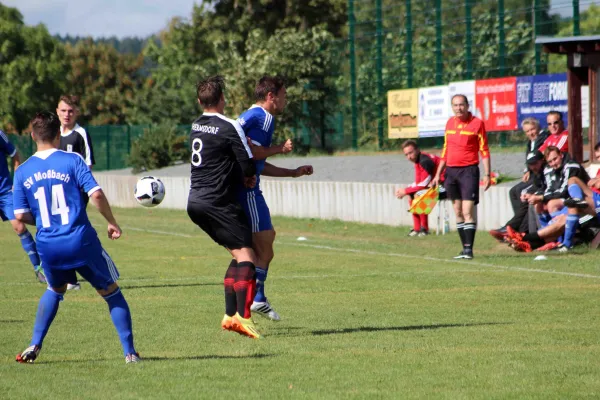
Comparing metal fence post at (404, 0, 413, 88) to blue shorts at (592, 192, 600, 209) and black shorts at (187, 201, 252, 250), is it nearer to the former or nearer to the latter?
blue shorts at (592, 192, 600, 209)

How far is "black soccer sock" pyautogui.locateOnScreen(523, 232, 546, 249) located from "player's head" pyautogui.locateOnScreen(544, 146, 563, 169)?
1.08 metres

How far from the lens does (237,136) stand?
28.5 feet

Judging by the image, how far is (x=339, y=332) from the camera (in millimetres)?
9141

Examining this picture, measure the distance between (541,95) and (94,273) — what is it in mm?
20065

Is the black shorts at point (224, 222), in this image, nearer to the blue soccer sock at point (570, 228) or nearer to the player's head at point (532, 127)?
the blue soccer sock at point (570, 228)

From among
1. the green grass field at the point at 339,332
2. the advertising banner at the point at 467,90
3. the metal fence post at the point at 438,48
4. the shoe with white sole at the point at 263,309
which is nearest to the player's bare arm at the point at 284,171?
the shoe with white sole at the point at 263,309

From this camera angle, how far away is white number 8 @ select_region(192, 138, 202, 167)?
882cm

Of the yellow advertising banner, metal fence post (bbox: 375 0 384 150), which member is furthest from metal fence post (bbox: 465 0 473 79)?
metal fence post (bbox: 375 0 384 150)

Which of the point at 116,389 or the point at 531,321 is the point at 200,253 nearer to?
the point at 531,321

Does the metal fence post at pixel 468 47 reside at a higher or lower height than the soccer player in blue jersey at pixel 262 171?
higher

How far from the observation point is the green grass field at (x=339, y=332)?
678 centimetres

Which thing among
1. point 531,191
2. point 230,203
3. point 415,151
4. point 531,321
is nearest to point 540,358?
point 531,321

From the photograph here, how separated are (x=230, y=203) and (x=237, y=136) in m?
0.58

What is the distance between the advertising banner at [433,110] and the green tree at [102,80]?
5449cm
